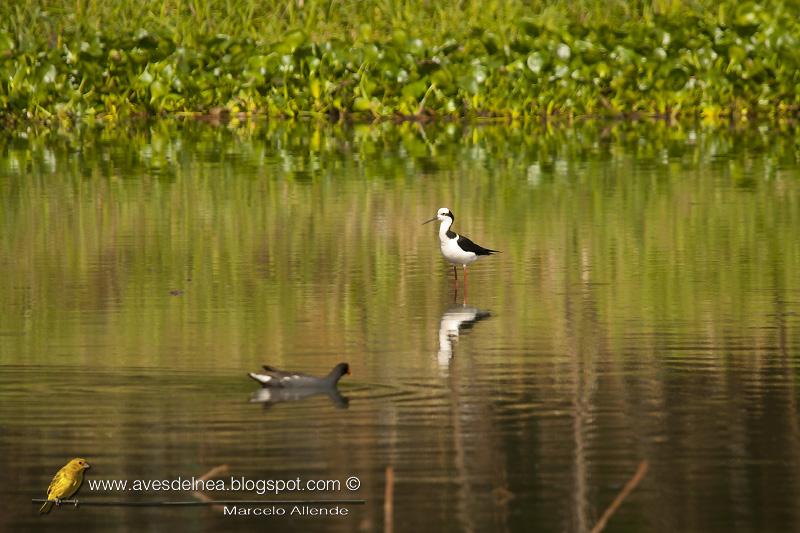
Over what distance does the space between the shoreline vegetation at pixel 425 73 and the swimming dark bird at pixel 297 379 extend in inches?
752

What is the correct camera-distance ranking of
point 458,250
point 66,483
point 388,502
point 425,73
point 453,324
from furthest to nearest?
point 425,73, point 458,250, point 453,324, point 66,483, point 388,502

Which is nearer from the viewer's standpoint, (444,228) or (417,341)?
(417,341)

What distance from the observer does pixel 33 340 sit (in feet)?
33.4

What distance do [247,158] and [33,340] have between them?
1114cm

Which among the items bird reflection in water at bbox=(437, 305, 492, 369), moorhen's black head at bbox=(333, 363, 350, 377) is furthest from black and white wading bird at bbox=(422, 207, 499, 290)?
moorhen's black head at bbox=(333, 363, 350, 377)

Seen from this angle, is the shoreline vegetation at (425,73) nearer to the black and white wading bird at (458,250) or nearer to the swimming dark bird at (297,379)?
the black and white wading bird at (458,250)

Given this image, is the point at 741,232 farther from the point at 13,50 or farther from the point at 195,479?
the point at 13,50

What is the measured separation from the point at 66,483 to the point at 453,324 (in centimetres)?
431

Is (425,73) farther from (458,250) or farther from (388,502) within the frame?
(388,502)

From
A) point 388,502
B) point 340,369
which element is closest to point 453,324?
point 340,369

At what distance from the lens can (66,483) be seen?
6676mm

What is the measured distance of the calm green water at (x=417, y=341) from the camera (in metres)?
7.20

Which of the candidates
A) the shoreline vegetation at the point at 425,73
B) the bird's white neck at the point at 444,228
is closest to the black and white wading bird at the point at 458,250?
the bird's white neck at the point at 444,228

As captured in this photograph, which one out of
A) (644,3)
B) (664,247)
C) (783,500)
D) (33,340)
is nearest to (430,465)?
(783,500)
